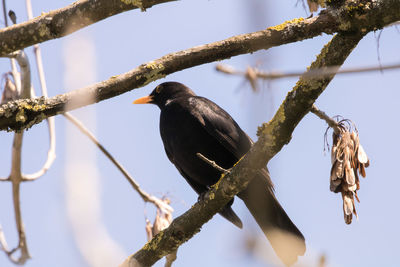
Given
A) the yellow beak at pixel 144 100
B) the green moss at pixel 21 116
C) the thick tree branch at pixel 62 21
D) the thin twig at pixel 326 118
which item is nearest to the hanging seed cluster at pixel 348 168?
the thin twig at pixel 326 118

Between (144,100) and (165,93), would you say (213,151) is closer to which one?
(165,93)

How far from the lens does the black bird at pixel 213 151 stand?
521cm

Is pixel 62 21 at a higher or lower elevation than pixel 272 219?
higher

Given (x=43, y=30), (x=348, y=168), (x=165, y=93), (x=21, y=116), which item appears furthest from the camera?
(x=165, y=93)

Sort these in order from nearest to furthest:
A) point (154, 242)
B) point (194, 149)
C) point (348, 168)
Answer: point (348, 168), point (154, 242), point (194, 149)

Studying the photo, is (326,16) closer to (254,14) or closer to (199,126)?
(254,14)

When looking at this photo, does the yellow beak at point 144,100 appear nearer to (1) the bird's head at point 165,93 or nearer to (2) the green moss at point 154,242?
(1) the bird's head at point 165,93

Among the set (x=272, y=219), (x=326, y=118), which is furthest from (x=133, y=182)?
(x=326, y=118)

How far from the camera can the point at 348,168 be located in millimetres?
3557

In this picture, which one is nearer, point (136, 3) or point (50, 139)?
point (136, 3)

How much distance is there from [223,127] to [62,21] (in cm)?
219

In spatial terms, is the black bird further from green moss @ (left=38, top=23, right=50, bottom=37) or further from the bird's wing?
green moss @ (left=38, top=23, right=50, bottom=37)

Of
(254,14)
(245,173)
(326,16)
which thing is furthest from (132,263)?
(254,14)

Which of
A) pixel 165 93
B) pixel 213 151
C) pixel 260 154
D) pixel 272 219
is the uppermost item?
pixel 165 93
